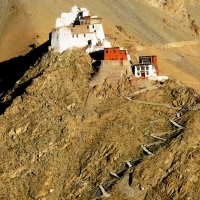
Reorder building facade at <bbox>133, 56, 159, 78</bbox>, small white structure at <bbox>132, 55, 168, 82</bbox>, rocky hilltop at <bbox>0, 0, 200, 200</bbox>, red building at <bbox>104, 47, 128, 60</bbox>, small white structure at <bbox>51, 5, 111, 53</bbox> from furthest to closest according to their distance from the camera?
small white structure at <bbox>51, 5, 111, 53</bbox>
building facade at <bbox>133, 56, 159, 78</bbox>
small white structure at <bbox>132, 55, 168, 82</bbox>
red building at <bbox>104, 47, 128, 60</bbox>
rocky hilltop at <bbox>0, 0, 200, 200</bbox>

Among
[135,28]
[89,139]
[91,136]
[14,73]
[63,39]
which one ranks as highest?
[63,39]

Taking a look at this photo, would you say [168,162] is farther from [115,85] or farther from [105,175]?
[115,85]

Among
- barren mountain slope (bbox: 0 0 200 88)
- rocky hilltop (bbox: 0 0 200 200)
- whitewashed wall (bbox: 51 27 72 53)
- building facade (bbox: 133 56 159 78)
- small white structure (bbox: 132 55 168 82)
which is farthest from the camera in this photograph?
barren mountain slope (bbox: 0 0 200 88)

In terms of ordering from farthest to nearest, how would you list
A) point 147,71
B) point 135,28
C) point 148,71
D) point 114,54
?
point 135,28 → point 148,71 → point 147,71 → point 114,54

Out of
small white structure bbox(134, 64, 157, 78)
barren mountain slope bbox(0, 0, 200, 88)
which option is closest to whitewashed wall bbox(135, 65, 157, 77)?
small white structure bbox(134, 64, 157, 78)

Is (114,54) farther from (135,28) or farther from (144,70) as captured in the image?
(135,28)

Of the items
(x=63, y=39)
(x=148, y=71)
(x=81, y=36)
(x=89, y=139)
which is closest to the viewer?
(x=89, y=139)

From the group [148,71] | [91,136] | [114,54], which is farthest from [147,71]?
[91,136]

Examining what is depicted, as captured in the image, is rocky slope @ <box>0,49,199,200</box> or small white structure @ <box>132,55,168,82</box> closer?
rocky slope @ <box>0,49,199,200</box>

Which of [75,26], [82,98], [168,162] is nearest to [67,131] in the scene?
[82,98]

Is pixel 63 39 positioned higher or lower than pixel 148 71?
higher

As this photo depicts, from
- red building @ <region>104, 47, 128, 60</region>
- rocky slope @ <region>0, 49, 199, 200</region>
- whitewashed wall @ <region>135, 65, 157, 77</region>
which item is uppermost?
red building @ <region>104, 47, 128, 60</region>

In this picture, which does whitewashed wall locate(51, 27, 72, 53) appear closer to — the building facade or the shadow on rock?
the shadow on rock
